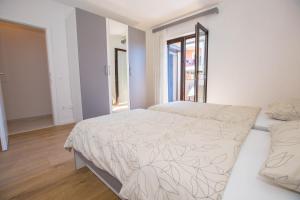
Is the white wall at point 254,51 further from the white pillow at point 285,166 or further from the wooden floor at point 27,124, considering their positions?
the wooden floor at point 27,124

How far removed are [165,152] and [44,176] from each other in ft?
4.67

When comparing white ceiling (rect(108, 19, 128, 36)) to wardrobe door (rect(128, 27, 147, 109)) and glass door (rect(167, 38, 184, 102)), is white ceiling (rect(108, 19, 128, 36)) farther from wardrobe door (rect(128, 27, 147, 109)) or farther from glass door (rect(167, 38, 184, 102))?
glass door (rect(167, 38, 184, 102))

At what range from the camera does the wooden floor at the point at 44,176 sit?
127 cm

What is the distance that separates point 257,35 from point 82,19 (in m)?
3.13

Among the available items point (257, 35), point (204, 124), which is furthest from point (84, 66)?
point (257, 35)

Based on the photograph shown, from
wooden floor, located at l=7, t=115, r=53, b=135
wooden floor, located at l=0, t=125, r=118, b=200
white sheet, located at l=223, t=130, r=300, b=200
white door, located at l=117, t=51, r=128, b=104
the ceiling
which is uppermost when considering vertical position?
the ceiling

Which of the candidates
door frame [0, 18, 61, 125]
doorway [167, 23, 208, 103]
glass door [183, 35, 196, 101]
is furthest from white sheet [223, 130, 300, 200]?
door frame [0, 18, 61, 125]

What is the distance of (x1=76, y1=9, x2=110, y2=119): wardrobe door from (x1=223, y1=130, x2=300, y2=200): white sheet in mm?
2704

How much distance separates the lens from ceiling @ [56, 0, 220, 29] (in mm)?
2916

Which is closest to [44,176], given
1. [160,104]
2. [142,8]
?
[160,104]

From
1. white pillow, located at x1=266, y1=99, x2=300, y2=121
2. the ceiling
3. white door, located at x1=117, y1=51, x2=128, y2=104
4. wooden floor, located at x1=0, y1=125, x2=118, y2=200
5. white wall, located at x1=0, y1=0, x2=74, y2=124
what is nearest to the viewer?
wooden floor, located at x1=0, y1=125, x2=118, y2=200

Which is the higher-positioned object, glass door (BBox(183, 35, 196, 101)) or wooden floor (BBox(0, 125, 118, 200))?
glass door (BBox(183, 35, 196, 101))

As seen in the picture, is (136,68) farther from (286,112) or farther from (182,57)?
(286,112)

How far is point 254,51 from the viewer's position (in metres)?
2.66
